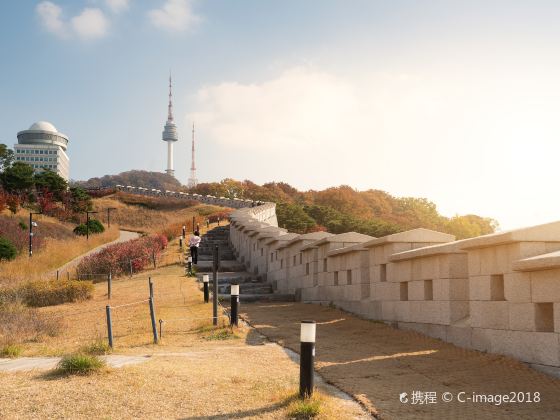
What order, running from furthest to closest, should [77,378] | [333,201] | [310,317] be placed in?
[333,201], [310,317], [77,378]

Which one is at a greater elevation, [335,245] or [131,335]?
[335,245]

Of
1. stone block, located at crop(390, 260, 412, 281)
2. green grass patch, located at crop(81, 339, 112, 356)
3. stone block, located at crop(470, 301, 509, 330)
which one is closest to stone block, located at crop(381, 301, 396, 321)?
stone block, located at crop(390, 260, 412, 281)

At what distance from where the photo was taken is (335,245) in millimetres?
14000

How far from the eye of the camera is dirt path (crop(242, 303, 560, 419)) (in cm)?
559

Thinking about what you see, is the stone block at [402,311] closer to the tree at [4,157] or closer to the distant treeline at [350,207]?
the distant treeline at [350,207]

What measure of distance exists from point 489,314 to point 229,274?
590 inches

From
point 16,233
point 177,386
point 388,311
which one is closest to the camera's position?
point 177,386

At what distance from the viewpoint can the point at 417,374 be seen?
23.1ft

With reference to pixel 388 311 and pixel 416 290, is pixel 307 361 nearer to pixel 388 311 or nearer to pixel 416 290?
pixel 416 290

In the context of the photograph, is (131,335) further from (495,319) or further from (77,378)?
(495,319)

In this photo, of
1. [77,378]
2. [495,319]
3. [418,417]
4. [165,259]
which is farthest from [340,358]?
[165,259]

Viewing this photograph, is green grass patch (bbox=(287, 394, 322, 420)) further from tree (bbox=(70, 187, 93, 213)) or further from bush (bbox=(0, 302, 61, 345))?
tree (bbox=(70, 187, 93, 213))

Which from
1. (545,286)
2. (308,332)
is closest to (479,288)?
(545,286)

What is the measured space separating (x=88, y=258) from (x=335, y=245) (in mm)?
15974
